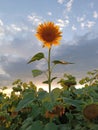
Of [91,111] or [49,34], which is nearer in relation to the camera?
[91,111]

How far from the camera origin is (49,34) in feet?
9.09

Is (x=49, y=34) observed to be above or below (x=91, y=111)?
above

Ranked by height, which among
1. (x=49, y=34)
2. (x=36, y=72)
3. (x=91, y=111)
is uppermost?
(x=49, y=34)

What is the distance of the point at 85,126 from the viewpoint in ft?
8.46

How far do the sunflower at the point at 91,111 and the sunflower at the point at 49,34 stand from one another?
65cm

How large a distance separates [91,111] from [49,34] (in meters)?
0.72

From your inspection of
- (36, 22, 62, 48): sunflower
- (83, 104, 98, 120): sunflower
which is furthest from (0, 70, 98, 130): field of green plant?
(36, 22, 62, 48): sunflower

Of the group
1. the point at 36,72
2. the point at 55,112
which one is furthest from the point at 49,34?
the point at 55,112

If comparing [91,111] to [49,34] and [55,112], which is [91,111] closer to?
[55,112]

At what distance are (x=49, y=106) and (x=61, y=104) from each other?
0.33m

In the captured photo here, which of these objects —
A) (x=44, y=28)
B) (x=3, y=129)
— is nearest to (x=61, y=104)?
(x=44, y=28)

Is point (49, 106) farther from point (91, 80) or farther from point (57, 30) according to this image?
point (91, 80)

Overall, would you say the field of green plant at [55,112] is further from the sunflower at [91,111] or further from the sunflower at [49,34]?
the sunflower at [49,34]

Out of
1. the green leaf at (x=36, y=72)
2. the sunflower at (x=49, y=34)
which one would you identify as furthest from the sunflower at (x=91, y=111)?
the sunflower at (x=49, y=34)
